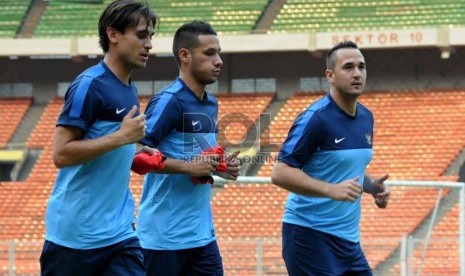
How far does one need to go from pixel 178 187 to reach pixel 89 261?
4.32ft

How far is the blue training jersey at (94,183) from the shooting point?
16.0ft

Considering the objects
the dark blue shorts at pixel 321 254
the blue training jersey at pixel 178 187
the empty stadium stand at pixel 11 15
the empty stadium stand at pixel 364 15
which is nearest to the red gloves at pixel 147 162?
the blue training jersey at pixel 178 187

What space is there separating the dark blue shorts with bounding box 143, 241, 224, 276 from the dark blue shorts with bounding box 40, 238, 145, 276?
A: 1.21 metres

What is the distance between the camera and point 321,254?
6020 mm

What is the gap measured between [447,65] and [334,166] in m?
17.3

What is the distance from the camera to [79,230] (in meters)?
4.91

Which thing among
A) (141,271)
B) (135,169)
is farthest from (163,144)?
(141,271)

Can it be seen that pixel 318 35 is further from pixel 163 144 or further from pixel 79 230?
pixel 79 230

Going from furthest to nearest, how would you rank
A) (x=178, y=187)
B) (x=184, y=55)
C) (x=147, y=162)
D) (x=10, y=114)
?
(x=10, y=114)
(x=184, y=55)
(x=178, y=187)
(x=147, y=162)

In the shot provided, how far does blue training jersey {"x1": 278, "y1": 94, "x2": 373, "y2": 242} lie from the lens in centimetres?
593

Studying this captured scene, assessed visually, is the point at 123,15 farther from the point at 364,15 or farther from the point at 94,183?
the point at 364,15

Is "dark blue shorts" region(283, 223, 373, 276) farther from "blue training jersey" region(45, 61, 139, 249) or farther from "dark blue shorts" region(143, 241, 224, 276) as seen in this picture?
"blue training jersey" region(45, 61, 139, 249)

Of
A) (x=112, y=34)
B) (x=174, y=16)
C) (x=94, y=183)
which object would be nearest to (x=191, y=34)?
(x=112, y=34)

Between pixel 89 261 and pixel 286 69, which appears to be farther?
pixel 286 69
